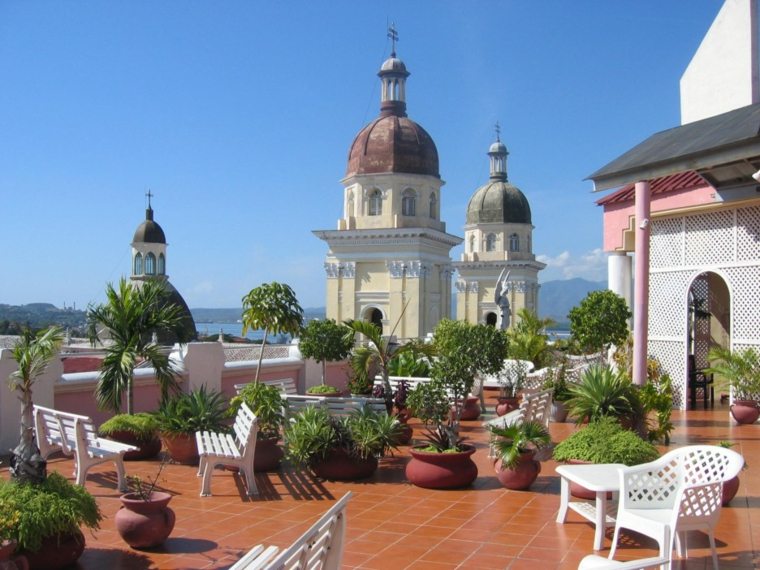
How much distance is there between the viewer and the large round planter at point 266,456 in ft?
31.7

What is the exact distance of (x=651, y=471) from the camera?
A: 253 inches

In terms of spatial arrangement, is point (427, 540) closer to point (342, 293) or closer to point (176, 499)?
point (176, 499)

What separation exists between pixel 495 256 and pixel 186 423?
53.5m

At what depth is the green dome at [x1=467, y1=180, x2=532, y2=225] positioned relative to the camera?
63.3 metres

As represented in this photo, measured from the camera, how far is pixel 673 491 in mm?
6555

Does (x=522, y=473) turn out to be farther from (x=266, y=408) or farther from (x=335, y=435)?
(x=266, y=408)

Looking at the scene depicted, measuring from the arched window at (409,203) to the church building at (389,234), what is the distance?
6 cm

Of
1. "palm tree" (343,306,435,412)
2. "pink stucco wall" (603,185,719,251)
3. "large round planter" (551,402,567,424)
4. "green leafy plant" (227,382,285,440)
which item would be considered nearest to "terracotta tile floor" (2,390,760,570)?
"green leafy plant" (227,382,285,440)

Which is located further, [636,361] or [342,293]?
[342,293]

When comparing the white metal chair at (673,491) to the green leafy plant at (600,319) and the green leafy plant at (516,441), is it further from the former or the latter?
the green leafy plant at (600,319)

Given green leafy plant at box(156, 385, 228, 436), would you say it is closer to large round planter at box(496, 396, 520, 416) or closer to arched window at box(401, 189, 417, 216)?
→ large round planter at box(496, 396, 520, 416)

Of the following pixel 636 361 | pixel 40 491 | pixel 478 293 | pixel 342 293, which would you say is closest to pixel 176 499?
pixel 40 491

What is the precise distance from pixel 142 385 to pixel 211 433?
3.61 m

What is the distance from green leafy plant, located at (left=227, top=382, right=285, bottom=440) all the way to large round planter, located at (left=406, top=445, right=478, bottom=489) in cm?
210
